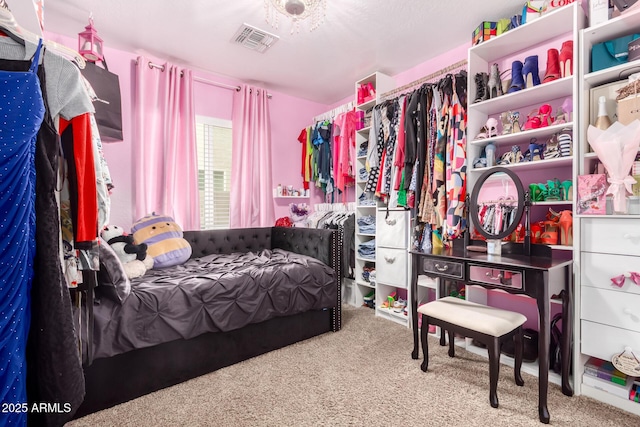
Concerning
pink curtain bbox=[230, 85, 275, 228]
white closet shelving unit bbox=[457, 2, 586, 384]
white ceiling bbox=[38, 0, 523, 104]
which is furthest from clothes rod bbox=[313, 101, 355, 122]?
white closet shelving unit bbox=[457, 2, 586, 384]

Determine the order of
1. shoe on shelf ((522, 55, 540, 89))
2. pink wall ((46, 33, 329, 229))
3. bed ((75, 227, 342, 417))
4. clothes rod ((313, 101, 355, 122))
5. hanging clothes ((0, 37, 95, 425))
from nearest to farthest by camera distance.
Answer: hanging clothes ((0, 37, 95, 425)) → bed ((75, 227, 342, 417)) → shoe on shelf ((522, 55, 540, 89)) → pink wall ((46, 33, 329, 229)) → clothes rod ((313, 101, 355, 122))

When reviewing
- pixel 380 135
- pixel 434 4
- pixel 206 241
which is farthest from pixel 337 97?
pixel 206 241

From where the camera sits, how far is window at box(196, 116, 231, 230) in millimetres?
3309

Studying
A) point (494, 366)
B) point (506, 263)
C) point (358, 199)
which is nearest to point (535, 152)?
point (506, 263)

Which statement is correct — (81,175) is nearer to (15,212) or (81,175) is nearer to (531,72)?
(15,212)

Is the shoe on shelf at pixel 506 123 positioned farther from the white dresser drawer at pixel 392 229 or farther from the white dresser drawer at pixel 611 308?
the white dresser drawer at pixel 611 308

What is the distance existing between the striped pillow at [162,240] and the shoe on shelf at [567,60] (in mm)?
2913

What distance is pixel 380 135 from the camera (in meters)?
3.02

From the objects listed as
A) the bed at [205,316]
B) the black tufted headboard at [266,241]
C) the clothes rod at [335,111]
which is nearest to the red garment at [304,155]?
the clothes rod at [335,111]

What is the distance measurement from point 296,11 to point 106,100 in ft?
4.93

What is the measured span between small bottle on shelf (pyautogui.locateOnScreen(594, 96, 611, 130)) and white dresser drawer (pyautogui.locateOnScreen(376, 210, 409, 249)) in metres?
1.37

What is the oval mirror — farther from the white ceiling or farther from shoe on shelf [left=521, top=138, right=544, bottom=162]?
the white ceiling

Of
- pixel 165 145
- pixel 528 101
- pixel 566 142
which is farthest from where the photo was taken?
pixel 165 145

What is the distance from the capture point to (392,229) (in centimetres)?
284
